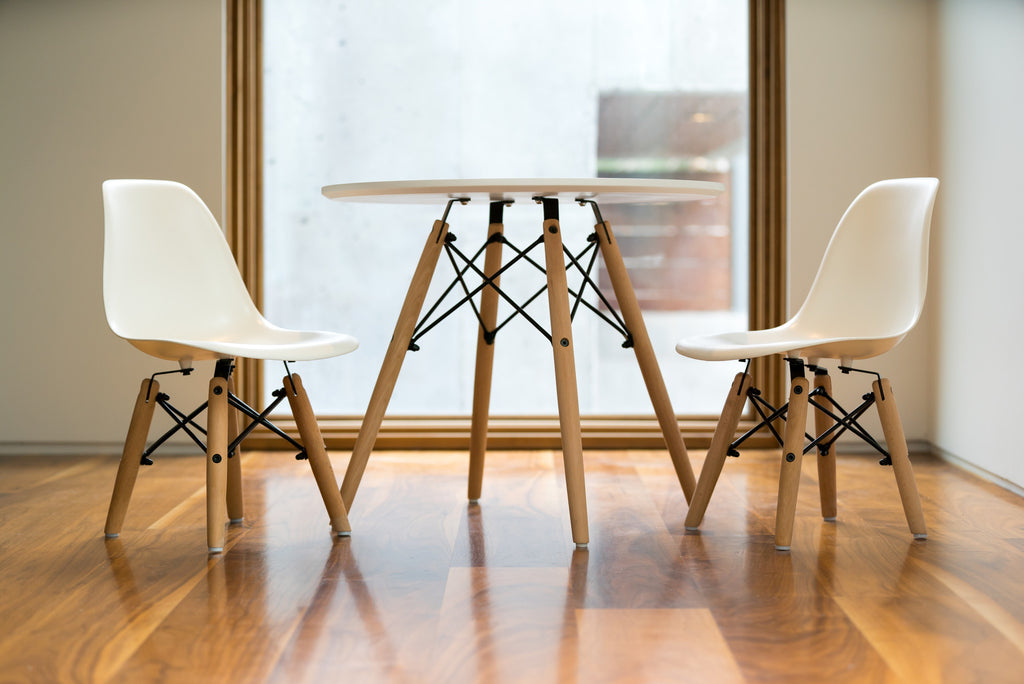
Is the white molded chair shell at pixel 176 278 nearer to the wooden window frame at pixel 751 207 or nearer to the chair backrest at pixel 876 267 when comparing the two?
the wooden window frame at pixel 751 207

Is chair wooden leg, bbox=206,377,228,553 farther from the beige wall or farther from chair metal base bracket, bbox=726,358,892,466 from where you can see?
the beige wall

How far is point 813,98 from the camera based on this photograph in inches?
120

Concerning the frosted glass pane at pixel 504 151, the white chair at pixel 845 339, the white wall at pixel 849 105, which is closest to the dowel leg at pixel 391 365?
the white chair at pixel 845 339

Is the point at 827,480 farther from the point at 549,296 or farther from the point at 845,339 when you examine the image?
the point at 549,296

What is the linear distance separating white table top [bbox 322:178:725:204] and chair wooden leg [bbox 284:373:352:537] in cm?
40

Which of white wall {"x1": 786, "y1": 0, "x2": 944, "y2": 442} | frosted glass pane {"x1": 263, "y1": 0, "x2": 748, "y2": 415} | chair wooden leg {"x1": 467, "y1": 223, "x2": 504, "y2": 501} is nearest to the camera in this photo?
chair wooden leg {"x1": 467, "y1": 223, "x2": 504, "y2": 501}

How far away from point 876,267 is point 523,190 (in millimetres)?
825

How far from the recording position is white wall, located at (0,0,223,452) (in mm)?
3062

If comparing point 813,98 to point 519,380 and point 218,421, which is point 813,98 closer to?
point 519,380

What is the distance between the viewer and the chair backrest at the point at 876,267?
2.02 metres

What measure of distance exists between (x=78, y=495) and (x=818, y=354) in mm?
1756

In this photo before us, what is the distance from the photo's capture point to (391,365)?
2088 millimetres

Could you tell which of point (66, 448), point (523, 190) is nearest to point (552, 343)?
point (523, 190)

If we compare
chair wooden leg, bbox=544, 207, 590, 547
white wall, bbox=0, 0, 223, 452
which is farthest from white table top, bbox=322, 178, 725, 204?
white wall, bbox=0, 0, 223, 452
